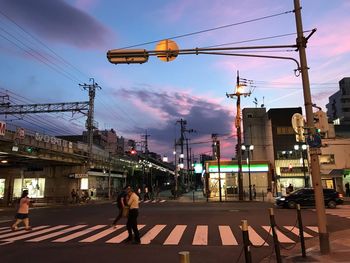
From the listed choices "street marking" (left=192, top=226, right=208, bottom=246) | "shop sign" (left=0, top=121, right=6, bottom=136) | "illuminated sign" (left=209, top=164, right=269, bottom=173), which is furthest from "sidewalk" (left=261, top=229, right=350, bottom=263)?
"illuminated sign" (left=209, top=164, right=269, bottom=173)

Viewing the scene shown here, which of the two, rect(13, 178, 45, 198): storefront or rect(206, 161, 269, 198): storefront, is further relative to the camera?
rect(13, 178, 45, 198): storefront

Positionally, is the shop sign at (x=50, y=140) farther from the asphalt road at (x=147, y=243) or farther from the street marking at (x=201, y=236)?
the street marking at (x=201, y=236)

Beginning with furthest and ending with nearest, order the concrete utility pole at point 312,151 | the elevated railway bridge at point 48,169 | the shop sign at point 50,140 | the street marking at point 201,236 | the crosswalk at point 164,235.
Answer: the elevated railway bridge at point 48,169
the shop sign at point 50,140
the crosswalk at point 164,235
the street marking at point 201,236
the concrete utility pole at point 312,151

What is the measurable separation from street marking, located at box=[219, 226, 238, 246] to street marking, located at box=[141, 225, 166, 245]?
106 inches

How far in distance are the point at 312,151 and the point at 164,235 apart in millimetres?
7066

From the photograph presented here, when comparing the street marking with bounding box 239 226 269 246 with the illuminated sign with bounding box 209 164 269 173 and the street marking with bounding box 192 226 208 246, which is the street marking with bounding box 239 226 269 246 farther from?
the illuminated sign with bounding box 209 164 269 173

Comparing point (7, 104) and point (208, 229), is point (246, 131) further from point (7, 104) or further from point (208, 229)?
point (208, 229)

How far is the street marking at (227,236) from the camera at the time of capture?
1275 centimetres

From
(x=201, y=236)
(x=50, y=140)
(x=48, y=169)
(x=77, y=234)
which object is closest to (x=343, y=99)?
(x=48, y=169)

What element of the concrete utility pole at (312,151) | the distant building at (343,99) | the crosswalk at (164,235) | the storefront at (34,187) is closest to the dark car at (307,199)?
the crosswalk at (164,235)

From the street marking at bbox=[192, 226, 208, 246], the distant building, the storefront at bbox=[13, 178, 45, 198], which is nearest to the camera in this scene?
the street marking at bbox=[192, 226, 208, 246]

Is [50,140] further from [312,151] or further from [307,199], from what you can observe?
[312,151]

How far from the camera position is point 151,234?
15.0 meters

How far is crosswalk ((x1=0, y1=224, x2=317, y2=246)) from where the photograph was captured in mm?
13227
